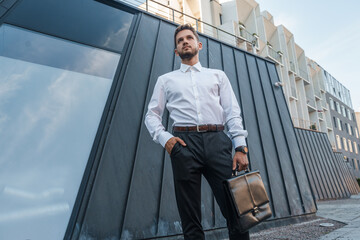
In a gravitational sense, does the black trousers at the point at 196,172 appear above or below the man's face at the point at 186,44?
below

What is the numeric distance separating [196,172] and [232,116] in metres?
0.61

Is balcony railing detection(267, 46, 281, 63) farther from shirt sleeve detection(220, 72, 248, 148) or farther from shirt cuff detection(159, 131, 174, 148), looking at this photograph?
shirt cuff detection(159, 131, 174, 148)

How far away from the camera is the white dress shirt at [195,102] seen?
2.06 metres

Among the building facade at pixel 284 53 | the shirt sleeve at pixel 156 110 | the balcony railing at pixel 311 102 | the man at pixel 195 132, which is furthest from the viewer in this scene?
the balcony railing at pixel 311 102

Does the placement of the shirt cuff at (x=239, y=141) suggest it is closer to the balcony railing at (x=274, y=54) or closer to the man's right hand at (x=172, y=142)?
the man's right hand at (x=172, y=142)

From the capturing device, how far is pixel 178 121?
6.82 feet

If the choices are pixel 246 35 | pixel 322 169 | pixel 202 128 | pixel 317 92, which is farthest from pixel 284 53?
pixel 202 128

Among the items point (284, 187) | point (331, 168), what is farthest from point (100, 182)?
point (331, 168)

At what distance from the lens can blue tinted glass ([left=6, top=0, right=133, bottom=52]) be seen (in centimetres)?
381

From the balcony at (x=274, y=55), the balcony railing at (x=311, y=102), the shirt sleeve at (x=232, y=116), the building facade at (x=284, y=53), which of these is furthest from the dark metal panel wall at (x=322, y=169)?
the balcony railing at (x=311, y=102)

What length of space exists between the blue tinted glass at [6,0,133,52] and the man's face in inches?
97.8

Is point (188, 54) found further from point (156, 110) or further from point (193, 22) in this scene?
point (193, 22)

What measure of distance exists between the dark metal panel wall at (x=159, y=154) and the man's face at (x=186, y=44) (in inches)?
73.2

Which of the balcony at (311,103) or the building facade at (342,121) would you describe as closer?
the balcony at (311,103)
